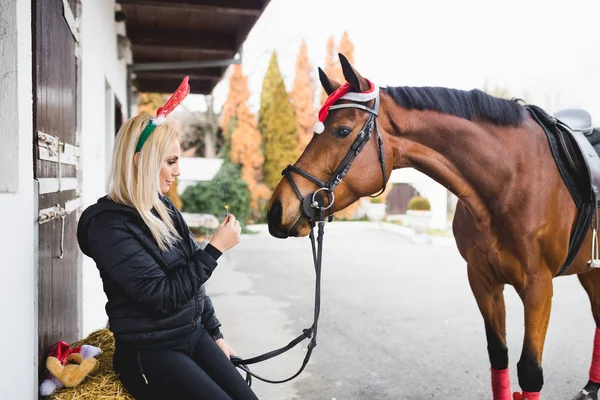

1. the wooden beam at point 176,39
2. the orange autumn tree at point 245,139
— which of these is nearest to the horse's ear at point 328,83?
the wooden beam at point 176,39

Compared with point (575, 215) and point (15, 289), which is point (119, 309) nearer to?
point (15, 289)

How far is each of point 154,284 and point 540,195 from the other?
1824 millimetres

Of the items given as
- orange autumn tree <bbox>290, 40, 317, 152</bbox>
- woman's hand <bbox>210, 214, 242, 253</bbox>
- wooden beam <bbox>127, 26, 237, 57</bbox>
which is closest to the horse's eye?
woman's hand <bbox>210, 214, 242, 253</bbox>

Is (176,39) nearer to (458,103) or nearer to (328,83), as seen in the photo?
(328,83)

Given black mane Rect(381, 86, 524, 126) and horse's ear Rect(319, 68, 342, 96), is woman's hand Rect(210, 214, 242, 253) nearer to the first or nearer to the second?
horse's ear Rect(319, 68, 342, 96)

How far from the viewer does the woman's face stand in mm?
1680

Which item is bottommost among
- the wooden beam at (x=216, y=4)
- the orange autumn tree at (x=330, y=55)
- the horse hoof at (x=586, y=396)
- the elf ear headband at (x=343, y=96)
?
the horse hoof at (x=586, y=396)

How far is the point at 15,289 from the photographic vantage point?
1.41 meters

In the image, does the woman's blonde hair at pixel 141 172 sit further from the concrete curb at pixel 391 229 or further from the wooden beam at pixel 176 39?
the concrete curb at pixel 391 229

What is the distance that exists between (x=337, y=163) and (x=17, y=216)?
1226 millimetres

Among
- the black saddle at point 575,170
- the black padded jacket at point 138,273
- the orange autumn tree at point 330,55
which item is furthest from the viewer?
the orange autumn tree at point 330,55

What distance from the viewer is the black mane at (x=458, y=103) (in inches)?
87.6

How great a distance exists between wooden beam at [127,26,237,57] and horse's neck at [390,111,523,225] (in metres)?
4.82

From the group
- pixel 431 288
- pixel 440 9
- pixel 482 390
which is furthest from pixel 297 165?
pixel 440 9
